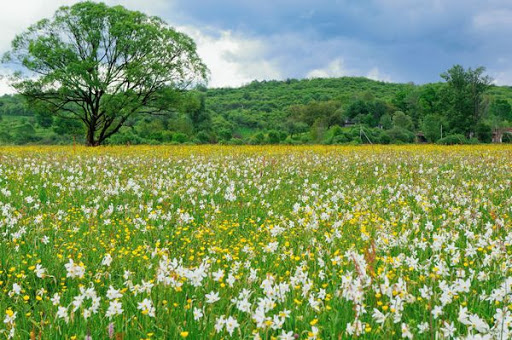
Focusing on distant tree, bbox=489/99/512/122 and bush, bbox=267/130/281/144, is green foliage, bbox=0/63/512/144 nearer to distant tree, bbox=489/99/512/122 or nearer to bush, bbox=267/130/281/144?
bush, bbox=267/130/281/144

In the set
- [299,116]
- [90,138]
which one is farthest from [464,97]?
[90,138]

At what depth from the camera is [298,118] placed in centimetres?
10350

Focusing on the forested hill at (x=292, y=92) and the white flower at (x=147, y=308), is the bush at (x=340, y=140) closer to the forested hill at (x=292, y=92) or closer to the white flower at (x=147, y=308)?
the white flower at (x=147, y=308)

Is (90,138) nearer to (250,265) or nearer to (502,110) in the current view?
(250,265)

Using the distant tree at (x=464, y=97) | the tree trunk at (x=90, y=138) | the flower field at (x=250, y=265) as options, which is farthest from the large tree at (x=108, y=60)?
the distant tree at (x=464, y=97)

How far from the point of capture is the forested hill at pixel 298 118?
43.3 metres

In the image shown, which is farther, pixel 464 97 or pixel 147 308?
pixel 464 97

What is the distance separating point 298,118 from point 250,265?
3958 inches

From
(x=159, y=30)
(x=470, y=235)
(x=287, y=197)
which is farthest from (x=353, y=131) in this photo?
(x=470, y=235)

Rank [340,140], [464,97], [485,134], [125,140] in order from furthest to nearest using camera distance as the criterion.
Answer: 1. [464,97]
2. [485,134]
3. [125,140]
4. [340,140]

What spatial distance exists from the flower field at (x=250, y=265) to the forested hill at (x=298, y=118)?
97.9ft

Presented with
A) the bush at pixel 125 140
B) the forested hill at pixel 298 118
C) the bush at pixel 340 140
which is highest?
the forested hill at pixel 298 118

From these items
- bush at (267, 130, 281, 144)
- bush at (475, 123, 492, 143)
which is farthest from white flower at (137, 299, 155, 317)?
bush at (475, 123, 492, 143)

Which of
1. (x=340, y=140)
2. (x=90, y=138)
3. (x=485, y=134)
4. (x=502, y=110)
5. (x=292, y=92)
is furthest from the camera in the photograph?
(x=292, y=92)
